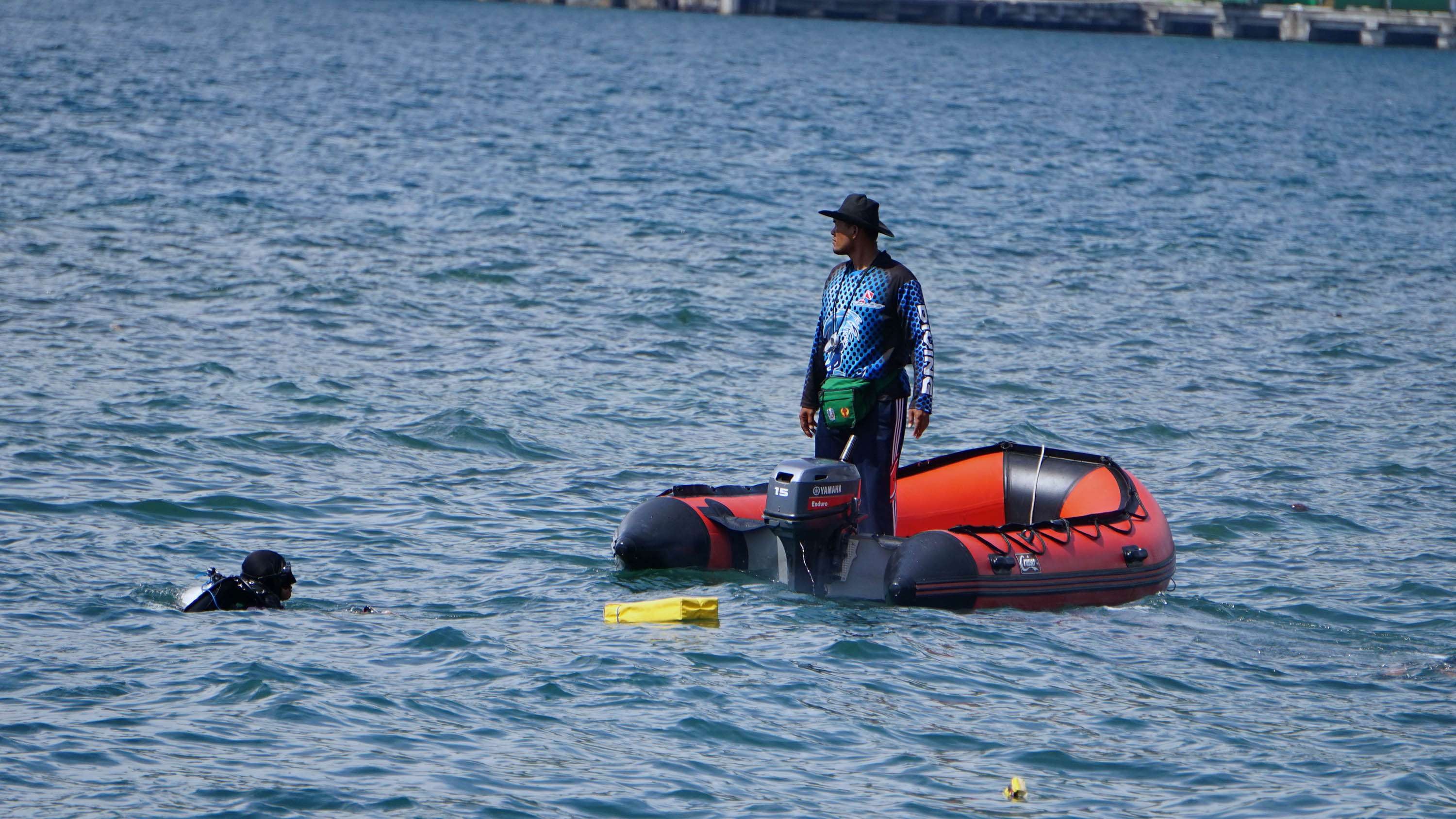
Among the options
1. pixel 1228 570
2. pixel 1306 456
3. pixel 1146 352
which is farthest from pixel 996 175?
pixel 1228 570

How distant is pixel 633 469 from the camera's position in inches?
464

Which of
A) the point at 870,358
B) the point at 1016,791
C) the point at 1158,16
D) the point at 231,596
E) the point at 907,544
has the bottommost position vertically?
the point at 1016,791

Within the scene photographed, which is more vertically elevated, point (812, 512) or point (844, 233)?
point (844, 233)

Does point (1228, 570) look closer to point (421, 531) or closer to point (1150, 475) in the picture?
point (1150, 475)

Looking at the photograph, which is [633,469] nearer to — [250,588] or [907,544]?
[907,544]

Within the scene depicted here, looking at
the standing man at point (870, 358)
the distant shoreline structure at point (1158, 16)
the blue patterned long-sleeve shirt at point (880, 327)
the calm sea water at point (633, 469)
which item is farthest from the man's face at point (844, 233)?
the distant shoreline structure at point (1158, 16)

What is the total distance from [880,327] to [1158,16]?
3756 inches

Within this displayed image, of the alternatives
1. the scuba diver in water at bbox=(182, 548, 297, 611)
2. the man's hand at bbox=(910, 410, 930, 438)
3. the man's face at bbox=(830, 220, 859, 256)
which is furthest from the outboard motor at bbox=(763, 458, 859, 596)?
the scuba diver in water at bbox=(182, 548, 297, 611)

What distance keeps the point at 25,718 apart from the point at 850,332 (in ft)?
13.9

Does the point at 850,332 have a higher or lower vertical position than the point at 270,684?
higher

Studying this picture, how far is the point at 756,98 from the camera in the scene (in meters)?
52.3

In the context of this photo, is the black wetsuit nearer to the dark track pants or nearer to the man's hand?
the dark track pants

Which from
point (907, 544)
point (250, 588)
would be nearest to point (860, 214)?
point (907, 544)

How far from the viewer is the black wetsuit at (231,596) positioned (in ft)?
26.9
